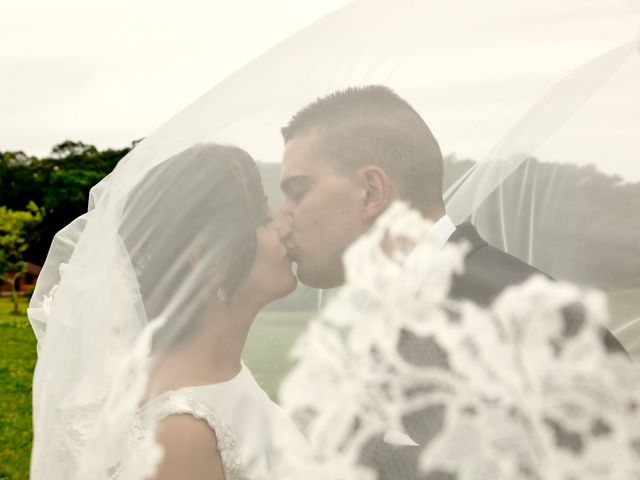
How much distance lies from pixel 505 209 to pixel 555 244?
580 mm

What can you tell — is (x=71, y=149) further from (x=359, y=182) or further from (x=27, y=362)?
(x=359, y=182)

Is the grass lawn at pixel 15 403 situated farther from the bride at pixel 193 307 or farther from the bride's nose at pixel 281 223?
the bride's nose at pixel 281 223

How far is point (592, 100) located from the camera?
243 cm

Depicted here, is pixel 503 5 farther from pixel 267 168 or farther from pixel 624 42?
pixel 267 168

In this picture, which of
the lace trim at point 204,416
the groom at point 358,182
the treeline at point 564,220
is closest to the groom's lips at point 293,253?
the groom at point 358,182

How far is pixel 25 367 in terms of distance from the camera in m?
17.0

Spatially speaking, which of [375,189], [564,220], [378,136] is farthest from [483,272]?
[564,220]

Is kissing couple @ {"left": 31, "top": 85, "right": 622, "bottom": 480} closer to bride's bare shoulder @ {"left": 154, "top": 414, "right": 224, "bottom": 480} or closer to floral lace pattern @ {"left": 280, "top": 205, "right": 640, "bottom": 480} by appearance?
bride's bare shoulder @ {"left": 154, "top": 414, "right": 224, "bottom": 480}

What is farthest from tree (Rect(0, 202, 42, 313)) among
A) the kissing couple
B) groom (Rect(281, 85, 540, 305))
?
groom (Rect(281, 85, 540, 305))

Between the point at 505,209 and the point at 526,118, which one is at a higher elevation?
the point at 526,118

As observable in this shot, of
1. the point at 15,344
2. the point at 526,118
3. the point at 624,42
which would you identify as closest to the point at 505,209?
the point at 526,118

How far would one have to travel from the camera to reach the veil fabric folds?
2.35 m

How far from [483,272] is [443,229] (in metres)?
0.15

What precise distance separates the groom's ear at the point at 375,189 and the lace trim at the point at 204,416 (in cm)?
88
